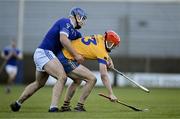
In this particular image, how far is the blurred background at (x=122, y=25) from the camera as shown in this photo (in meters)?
40.1

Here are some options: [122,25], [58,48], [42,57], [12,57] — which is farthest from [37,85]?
[122,25]

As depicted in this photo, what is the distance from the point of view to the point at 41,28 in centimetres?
4091

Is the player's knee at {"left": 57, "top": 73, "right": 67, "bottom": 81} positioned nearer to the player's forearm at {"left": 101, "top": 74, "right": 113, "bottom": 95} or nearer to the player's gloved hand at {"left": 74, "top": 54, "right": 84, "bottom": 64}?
the player's gloved hand at {"left": 74, "top": 54, "right": 84, "bottom": 64}

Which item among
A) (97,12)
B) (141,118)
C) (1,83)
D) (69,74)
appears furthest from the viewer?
(97,12)

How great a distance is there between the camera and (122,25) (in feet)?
134

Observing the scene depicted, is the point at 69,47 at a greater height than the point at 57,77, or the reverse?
the point at 69,47

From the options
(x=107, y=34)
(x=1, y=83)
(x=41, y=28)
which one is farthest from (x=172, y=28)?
(x=107, y=34)

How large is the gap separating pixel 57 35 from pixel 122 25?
25667mm

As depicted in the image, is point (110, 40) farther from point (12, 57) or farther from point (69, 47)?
point (12, 57)

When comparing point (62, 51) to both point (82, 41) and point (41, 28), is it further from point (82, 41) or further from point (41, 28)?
point (41, 28)

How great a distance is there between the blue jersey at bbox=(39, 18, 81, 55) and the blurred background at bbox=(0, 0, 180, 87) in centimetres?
2404

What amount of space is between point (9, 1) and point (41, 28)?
220cm

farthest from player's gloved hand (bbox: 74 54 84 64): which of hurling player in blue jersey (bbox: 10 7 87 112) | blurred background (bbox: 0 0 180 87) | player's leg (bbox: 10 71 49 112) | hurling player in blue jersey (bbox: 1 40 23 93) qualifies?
blurred background (bbox: 0 0 180 87)

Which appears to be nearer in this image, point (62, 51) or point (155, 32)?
point (62, 51)
